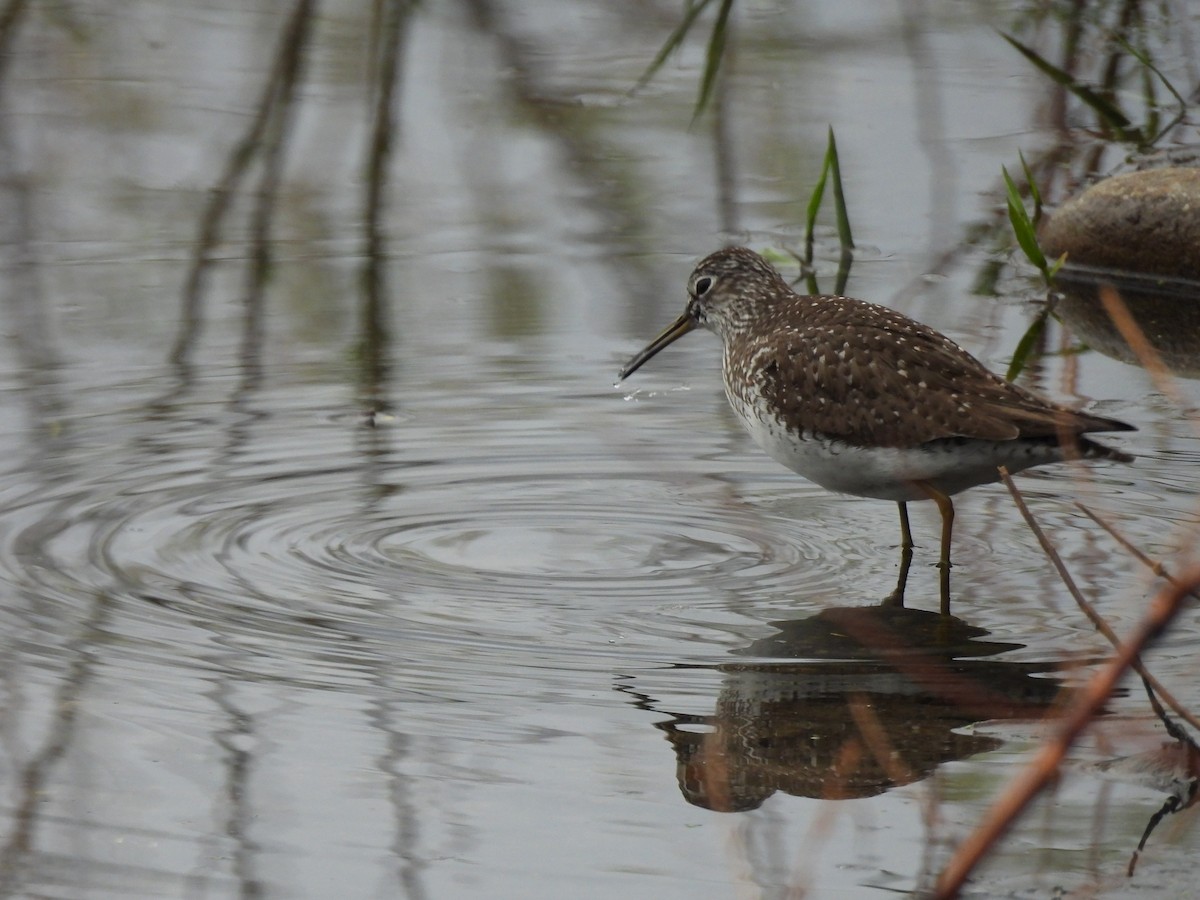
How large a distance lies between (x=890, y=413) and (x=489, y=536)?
1.44 m

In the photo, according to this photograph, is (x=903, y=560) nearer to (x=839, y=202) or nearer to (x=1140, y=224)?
(x=839, y=202)

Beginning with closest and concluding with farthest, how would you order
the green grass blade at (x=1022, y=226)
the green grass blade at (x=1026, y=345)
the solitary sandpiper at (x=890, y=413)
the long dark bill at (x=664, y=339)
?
the solitary sandpiper at (x=890, y=413), the long dark bill at (x=664, y=339), the green grass blade at (x=1026, y=345), the green grass blade at (x=1022, y=226)

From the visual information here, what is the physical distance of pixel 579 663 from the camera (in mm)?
5707

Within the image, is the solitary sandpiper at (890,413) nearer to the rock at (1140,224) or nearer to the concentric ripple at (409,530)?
the concentric ripple at (409,530)

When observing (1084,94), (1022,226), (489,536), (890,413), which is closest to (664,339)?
(489,536)

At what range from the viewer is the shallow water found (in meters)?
4.64

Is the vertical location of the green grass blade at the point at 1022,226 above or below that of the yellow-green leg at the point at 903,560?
above

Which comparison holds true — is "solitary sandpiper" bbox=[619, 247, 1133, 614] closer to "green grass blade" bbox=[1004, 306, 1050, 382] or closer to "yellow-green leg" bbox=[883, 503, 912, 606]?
"yellow-green leg" bbox=[883, 503, 912, 606]

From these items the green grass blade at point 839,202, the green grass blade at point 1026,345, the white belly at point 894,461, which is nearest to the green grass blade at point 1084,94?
the green grass blade at point 839,202

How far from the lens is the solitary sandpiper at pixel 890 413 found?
6312 mm

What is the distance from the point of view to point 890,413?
21.4ft

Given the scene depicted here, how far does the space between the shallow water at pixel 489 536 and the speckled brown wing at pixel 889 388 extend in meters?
0.36

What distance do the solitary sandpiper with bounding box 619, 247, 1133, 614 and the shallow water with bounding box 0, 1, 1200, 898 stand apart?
0.25 metres

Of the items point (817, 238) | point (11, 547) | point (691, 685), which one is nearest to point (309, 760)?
point (691, 685)
